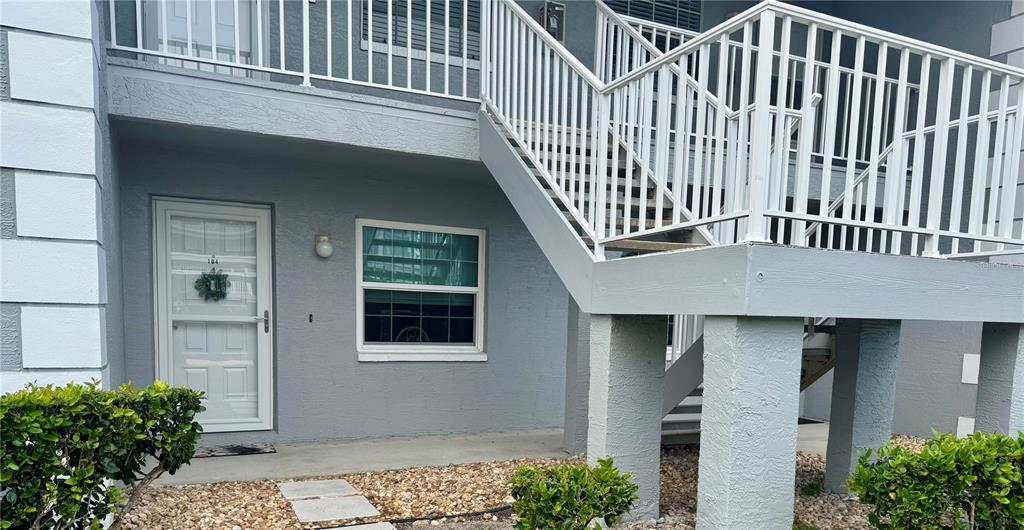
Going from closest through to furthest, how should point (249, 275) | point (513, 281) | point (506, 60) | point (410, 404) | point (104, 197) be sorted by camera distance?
point (104, 197) → point (506, 60) → point (249, 275) → point (410, 404) → point (513, 281)

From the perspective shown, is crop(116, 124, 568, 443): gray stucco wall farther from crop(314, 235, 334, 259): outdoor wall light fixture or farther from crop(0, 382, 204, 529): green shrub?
crop(0, 382, 204, 529): green shrub

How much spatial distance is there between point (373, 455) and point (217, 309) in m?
1.71

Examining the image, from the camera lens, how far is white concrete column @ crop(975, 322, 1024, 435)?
9.75 ft

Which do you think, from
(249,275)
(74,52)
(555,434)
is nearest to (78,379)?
(74,52)

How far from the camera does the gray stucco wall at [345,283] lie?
169 inches

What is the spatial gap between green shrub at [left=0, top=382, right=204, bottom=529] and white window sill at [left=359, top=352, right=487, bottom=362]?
93.0 inches

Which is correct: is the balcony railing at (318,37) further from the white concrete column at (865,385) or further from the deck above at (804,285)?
the white concrete column at (865,385)

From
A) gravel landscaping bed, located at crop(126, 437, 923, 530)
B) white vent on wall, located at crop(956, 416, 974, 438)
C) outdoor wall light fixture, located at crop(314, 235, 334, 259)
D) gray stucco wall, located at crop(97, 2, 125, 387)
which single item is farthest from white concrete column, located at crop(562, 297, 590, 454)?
white vent on wall, located at crop(956, 416, 974, 438)

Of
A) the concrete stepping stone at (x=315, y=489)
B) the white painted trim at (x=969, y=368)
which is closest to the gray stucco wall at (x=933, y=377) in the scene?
the white painted trim at (x=969, y=368)

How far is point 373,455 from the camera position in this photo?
14.5 ft

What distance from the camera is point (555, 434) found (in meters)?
5.40

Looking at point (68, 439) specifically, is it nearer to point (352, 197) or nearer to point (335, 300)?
point (335, 300)

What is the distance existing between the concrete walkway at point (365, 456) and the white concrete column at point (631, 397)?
1602 millimetres

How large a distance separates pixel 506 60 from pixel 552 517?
3132 mm
